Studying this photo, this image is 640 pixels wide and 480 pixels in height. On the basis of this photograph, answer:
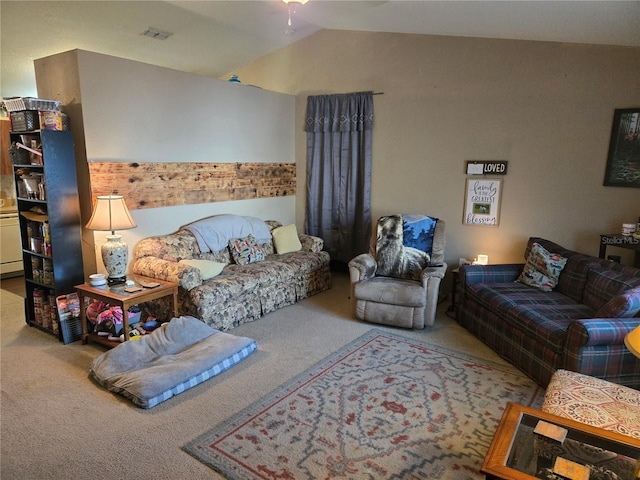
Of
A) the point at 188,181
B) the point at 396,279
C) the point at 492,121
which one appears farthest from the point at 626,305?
the point at 188,181

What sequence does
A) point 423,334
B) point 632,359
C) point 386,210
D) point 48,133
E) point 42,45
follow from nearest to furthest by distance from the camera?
point 632,359, point 48,133, point 423,334, point 42,45, point 386,210

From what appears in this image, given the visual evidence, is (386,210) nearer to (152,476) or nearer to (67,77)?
(67,77)

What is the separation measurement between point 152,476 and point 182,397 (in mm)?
679

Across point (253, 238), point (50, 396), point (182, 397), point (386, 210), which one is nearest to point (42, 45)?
point (253, 238)

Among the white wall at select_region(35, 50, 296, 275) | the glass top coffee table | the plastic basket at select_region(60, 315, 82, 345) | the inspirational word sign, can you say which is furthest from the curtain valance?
the glass top coffee table

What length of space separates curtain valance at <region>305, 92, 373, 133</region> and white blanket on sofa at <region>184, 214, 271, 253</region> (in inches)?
58.0

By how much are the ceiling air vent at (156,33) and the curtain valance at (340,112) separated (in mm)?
1797

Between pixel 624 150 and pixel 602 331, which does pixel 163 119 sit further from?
pixel 624 150

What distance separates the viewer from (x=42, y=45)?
3.93 m

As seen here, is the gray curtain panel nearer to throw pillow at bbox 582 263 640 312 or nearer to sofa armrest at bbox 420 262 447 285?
sofa armrest at bbox 420 262 447 285

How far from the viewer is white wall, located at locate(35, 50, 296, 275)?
344 centimetres

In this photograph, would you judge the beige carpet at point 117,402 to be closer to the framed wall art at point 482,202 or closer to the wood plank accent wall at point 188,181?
the framed wall art at point 482,202

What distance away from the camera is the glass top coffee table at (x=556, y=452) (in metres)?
1.55

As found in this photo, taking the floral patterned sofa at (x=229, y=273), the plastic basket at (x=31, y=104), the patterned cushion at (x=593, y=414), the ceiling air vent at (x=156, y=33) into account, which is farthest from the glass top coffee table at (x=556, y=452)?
the ceiling air vent at (x=156, y=33)
